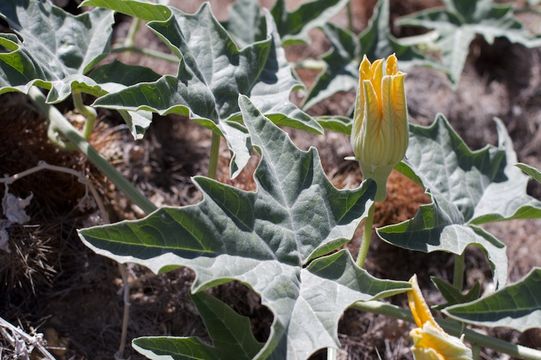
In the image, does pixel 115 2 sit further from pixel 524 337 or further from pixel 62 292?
pixel 524 337

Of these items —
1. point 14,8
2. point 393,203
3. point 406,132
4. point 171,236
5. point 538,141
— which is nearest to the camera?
point 171,236

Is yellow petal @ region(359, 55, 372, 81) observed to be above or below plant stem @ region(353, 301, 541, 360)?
above

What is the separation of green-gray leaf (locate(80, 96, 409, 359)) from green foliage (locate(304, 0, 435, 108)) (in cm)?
76

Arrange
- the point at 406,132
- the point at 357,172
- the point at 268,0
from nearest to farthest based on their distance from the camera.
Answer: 1. the point at 406,132
2. the point at 357,172
3. the point at 268,0

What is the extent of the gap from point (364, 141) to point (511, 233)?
102cm

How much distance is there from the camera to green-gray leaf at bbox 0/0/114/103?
1.48 metres

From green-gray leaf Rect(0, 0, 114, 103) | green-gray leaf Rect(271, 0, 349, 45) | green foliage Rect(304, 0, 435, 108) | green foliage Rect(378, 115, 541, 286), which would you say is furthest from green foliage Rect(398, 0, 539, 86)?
green-gray leaf Rect(0, 0, 114, 103)

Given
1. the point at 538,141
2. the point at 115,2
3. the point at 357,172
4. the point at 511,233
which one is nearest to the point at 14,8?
the point at 115,2

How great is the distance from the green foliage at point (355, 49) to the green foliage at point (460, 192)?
0.45 m

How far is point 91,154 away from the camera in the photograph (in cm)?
165

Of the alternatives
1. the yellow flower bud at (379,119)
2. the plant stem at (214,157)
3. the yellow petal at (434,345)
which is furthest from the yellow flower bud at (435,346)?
the plant stem at (214,157)

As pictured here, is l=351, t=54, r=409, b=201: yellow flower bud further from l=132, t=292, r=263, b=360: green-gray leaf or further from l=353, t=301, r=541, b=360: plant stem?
l=132, t=292, r=263, b=360: green-gray leaf

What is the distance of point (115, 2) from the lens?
151 centimetres

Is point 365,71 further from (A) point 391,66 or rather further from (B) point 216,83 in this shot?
(B) point 216,83
